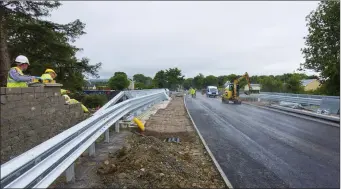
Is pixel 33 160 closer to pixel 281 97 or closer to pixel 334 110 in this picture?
pixel 334 110

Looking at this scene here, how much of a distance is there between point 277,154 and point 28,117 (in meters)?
5.51

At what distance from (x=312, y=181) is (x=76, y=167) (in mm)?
4188

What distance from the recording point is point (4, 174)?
2877mm

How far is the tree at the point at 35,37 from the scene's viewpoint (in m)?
19.1

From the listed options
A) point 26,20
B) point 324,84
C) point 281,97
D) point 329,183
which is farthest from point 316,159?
point 324,84

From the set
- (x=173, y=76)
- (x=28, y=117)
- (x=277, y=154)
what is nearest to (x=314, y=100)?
(x=277, y=154)

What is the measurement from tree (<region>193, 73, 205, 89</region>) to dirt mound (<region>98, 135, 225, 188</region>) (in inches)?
5106

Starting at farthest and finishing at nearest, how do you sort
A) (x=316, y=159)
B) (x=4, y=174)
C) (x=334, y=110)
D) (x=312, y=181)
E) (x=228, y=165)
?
(x=334, y=110)
(x=316, y=159)
(x=228, y=165)
(x=312, y=181)
(x=4, y=174)

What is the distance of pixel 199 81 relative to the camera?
455ft

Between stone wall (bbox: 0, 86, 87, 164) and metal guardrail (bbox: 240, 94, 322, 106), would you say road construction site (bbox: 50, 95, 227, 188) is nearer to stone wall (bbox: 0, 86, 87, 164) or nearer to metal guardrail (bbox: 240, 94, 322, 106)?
stone wall (bbox: 0, 86, 87, 164)

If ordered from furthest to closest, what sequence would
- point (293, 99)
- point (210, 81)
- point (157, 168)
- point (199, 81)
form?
point (199, 81), point (210, 81), point (293, 99), point (157, 168)

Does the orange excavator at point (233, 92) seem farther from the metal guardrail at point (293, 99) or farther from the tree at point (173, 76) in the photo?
the tree at point (173, 76)

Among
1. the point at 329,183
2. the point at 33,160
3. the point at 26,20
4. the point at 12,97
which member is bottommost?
the point at 329,183

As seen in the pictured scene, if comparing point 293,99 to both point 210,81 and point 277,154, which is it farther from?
point 210,81
